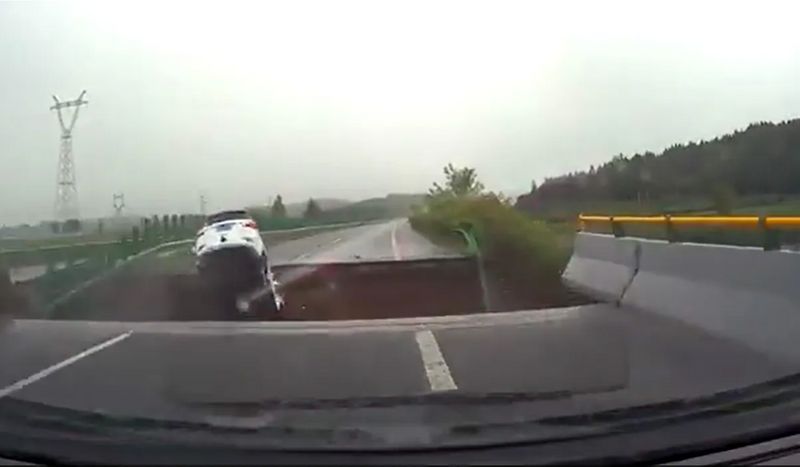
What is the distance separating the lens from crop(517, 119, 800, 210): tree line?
7.86 meters

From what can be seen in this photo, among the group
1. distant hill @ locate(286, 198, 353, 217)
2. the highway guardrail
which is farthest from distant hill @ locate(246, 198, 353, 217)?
the highway guardrail

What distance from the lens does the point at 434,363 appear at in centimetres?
881

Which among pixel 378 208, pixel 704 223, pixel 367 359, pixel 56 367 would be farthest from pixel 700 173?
pixel 56 367

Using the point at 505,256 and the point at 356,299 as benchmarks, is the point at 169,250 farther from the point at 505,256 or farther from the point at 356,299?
Answer: the point at 505,256

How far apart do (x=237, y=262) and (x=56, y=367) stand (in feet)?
5.75

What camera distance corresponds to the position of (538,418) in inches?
197

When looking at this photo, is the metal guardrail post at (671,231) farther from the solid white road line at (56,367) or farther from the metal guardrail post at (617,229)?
the solid white road line at (56,367)

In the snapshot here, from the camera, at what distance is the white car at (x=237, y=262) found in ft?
28.0

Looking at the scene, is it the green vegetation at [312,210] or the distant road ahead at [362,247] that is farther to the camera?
the distant road ahead at [362,247]

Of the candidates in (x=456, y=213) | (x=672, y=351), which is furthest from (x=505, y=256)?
(x=672, y=351)

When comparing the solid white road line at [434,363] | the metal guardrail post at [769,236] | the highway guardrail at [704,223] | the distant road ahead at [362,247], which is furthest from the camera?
the distant road ahead at [362,247]

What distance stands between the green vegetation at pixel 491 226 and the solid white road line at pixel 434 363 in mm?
1064

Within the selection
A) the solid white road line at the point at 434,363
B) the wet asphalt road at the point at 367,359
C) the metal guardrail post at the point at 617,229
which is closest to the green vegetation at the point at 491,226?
the wet asphalt road at the point at 367,359

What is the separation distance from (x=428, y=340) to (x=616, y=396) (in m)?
4.62
